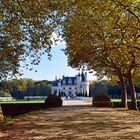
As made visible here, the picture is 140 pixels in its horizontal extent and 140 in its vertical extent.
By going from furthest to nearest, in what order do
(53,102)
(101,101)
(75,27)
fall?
(53,102), (101,101), (75,27)

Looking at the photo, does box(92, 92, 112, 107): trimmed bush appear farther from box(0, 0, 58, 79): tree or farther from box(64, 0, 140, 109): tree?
box(0, 0, 58, 79): tree

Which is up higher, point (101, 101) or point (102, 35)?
point (102, 35)

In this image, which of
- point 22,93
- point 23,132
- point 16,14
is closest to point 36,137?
point 23,132

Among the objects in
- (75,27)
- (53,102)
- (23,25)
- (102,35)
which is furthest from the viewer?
(53,102)

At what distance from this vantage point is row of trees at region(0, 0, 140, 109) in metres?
20.5

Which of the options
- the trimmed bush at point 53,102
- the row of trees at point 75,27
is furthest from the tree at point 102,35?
the trimmed bush at point 53,102

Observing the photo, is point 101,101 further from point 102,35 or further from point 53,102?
point 102,35

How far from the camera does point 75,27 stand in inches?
1225

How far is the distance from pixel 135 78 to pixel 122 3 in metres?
35.6

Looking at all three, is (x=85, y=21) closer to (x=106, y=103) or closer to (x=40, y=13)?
(x=40, y=13)

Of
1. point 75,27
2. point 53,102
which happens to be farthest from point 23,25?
point 53,102

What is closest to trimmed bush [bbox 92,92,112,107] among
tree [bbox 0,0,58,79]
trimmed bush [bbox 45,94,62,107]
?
trimmed bush [bbox 45,94,62,107]

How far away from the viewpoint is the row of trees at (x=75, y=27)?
20484 mm

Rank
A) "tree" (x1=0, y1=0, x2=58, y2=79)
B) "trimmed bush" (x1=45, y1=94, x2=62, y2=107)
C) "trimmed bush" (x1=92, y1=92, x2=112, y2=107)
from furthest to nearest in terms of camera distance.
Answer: "trimmed bush" (x1=45, y1=94, x2=62, y2=107) < "trimmed bush" (x1=92, y1=92, x2=112, y2=107) < "tree" (x1=0, y1=0, x2=58, y2=79)
